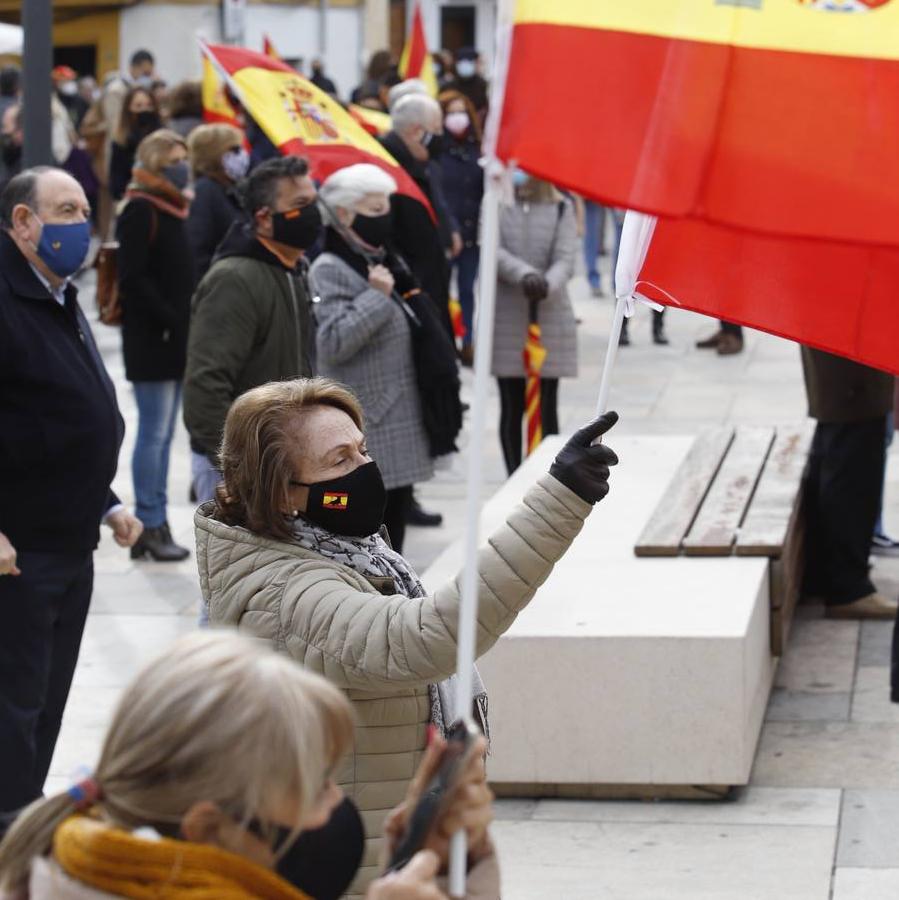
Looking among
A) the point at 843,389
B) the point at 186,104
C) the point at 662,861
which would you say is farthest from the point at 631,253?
the point at 186,104

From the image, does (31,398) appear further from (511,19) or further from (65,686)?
(511,19)

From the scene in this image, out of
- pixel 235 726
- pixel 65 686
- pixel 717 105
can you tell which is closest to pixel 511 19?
pixel 717 105

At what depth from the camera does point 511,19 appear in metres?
2.72

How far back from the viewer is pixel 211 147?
368 inches

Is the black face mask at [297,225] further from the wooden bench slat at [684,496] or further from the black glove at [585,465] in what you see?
the black glove at [585,465]

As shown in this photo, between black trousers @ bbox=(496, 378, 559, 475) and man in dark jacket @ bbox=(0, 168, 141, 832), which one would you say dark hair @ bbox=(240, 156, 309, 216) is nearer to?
man in dark jacket @ bbox=(0, 168, 141, 832)

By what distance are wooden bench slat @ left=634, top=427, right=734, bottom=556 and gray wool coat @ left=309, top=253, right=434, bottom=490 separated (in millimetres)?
908

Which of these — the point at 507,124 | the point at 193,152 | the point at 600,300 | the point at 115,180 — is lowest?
the point at 600,300

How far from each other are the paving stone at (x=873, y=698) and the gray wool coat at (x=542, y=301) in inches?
126

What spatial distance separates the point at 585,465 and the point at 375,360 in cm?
396

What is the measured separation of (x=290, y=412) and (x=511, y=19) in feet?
2.85

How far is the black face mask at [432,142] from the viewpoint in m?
11.2

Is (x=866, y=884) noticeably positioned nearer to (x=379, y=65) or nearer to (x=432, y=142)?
(x=432, y=142)

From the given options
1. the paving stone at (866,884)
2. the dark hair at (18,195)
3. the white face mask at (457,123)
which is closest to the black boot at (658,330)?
the white face mask at (457,123)
